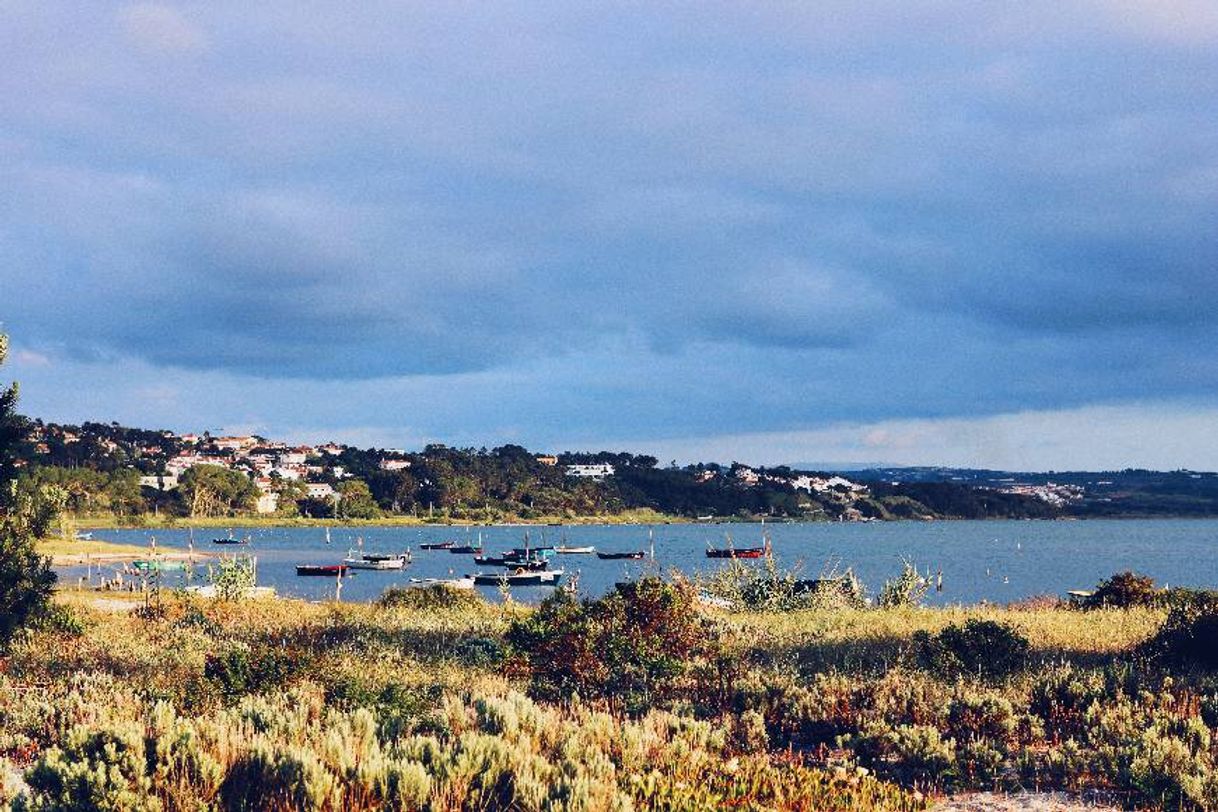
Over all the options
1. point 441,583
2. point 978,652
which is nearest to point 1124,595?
point 978,652

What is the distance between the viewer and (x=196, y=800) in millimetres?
7941

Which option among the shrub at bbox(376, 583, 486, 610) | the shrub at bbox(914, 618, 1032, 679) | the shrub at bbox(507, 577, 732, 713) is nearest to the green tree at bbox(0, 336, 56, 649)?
the shrub at bbox(507, 577, 732, 713)

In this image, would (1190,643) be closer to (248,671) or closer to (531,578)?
(248,671)

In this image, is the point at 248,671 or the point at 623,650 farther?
the point at 623,650

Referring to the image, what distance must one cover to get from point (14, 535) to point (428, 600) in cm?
1425

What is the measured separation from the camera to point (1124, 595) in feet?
101

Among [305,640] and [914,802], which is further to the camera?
[305,640]

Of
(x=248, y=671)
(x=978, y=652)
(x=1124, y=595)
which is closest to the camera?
(x=248, y=671)

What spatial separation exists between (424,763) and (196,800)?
173cm

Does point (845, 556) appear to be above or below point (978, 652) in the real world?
below

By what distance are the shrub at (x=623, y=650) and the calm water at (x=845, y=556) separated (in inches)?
758

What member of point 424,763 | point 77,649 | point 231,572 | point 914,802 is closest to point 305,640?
point 77,649

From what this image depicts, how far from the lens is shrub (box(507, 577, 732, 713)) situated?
586 inches

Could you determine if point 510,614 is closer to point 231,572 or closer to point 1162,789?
point 231,572
